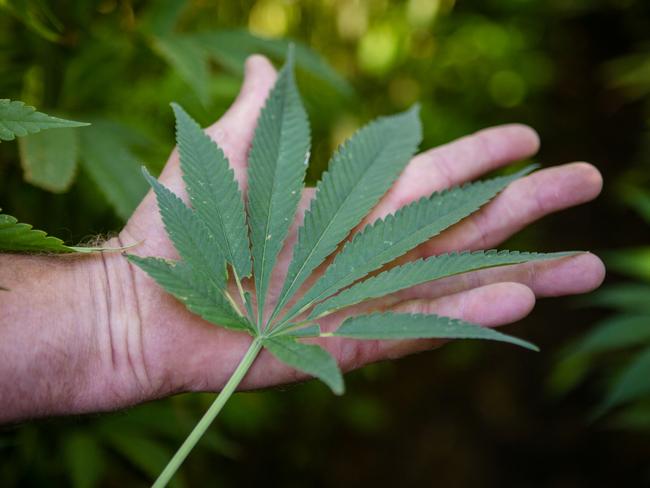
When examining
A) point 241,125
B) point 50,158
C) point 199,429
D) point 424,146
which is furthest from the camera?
point 424,146

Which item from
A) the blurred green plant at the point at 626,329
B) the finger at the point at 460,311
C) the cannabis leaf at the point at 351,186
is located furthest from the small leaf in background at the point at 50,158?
the blurred green plant at the point at 626,329

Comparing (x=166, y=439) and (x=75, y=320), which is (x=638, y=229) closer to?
(x=166, y=439)

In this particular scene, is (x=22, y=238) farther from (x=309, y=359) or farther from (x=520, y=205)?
(x=520, y=205)

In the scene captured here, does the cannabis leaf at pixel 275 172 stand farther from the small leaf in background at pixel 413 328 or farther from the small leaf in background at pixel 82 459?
the small leaf in background at pixel 82 459

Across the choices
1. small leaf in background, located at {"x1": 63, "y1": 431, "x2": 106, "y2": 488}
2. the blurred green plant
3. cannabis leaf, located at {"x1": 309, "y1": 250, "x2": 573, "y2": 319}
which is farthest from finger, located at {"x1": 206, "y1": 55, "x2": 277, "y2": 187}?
the blurred green plant

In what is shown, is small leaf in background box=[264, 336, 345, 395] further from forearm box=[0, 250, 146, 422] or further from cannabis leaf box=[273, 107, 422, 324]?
forearm box=[0, 250, 146, 422]

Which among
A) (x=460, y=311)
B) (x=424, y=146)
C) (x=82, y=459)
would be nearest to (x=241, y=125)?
(x=460, y=311)

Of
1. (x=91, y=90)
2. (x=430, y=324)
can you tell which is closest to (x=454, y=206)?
(x=430, y=324)

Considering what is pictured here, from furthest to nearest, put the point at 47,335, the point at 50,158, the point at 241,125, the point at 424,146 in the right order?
the point at 424,146, the point at 241,125, the point at 50,158, the point at 47,335
